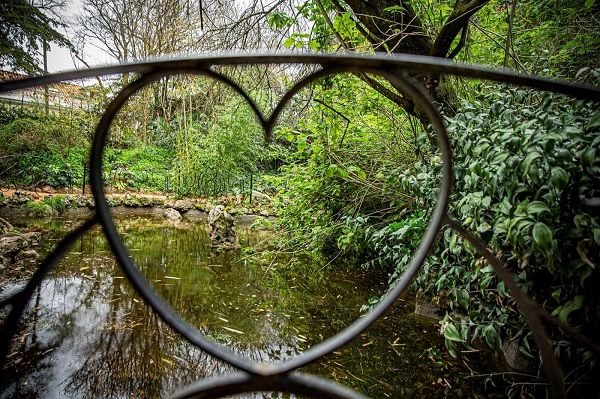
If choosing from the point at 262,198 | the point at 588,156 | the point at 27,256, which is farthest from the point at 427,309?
the point at 262,198

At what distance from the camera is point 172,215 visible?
20.2ft

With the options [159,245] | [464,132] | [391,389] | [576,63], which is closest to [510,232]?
[464,132]

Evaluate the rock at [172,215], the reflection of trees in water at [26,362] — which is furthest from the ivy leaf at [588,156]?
the rock at [172,215]

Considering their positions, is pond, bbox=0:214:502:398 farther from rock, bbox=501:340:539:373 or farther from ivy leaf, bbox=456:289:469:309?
ivy leaf, bbox=456:289:469:309

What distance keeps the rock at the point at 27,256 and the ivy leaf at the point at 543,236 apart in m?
4.08

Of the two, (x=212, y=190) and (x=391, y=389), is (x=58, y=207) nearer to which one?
(x=212, y=190)

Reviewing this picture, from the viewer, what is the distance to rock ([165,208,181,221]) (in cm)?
607

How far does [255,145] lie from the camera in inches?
348

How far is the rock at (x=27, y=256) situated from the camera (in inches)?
125

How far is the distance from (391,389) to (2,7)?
6639mm

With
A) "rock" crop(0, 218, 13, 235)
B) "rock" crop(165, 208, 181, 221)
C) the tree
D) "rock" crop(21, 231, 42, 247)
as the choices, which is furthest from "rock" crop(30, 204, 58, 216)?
the tree

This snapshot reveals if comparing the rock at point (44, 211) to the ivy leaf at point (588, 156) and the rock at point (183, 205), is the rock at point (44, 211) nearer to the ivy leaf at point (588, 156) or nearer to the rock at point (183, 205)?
the rock at point (183, 205)

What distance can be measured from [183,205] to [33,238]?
10.3 feet

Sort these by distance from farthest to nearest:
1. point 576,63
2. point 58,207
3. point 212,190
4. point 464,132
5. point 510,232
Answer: point 212,190
point 58,207
point 576,63
point 464,132
point 510,232
